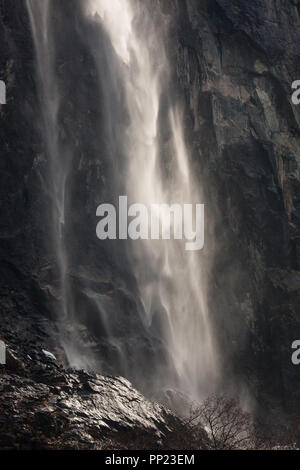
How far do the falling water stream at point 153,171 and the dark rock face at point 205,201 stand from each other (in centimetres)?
89

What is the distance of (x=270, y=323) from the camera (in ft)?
120

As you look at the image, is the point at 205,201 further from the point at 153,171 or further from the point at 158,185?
the point at 153,171

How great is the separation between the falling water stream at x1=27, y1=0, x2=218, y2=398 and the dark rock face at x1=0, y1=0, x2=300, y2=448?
89cm

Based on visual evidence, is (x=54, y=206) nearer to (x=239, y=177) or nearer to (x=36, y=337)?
(x=36, y=337)

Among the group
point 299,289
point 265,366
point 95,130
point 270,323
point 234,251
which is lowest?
point 265,366

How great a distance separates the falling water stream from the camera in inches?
1358

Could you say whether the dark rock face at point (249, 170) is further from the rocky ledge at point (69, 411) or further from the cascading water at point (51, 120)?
the rocky ledge at point (69, 411)

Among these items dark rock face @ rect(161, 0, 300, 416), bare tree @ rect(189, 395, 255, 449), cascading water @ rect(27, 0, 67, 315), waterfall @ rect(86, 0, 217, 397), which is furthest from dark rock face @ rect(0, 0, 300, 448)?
bare tree @ rect(189, 395, 255, 449)

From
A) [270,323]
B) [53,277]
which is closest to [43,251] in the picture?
[53,277]

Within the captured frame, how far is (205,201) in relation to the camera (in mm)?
38969

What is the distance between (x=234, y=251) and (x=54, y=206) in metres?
13.9

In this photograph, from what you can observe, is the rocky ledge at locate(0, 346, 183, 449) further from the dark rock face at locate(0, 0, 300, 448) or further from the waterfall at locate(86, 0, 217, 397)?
the waterfall at locate(86, 0, 217, 397)

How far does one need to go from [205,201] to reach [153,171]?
4.63 m

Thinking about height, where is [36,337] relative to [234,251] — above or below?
below
